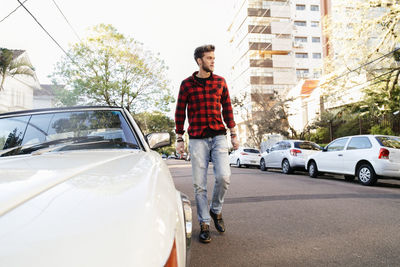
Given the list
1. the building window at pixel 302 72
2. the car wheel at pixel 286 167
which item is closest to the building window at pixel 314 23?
the building window at pixel 302 72

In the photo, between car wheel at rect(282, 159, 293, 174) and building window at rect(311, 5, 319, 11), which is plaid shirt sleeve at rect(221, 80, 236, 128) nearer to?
car wheel at rect(282, 159, 293, 174)

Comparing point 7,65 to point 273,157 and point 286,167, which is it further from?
point 286,167

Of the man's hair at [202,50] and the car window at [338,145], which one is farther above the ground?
the man's hair at [202,50]

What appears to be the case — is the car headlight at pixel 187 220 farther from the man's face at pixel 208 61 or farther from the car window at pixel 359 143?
the car window at pixel 359 143

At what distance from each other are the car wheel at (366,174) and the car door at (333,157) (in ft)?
3.21

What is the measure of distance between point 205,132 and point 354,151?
7305 millimetres

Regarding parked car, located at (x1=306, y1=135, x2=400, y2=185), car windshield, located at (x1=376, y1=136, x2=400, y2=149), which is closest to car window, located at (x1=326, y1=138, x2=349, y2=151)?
parked car, located at (x1=306, y1=135, x2=400, y2=185)

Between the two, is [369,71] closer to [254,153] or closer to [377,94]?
[377,94]

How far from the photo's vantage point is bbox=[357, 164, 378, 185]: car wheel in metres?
8.27

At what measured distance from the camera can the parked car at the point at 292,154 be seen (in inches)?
506

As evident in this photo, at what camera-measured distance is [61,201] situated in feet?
2.94

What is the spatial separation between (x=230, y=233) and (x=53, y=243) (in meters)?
3.32

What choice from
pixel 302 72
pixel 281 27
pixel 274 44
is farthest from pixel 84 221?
pixel 302 72

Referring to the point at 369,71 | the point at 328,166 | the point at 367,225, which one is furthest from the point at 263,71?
the point at 367,225
